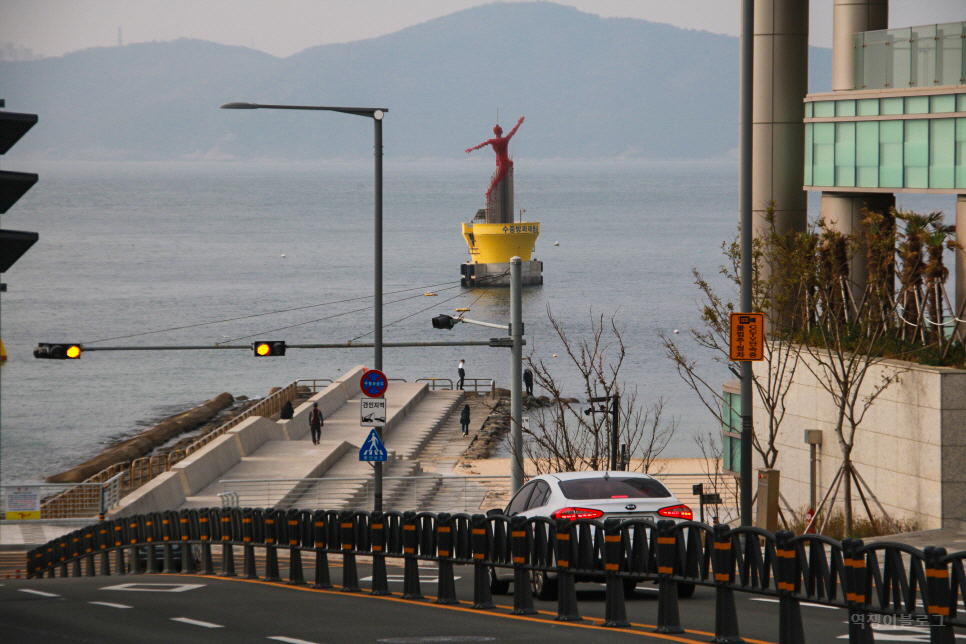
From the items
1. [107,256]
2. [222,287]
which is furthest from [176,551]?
[107,256]

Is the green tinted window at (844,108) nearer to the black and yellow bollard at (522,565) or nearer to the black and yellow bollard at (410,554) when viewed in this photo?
the black and yellow bollard at (410,554)

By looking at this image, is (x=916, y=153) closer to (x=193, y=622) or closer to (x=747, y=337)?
(x=747, y=337)

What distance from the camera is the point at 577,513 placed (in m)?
13.6

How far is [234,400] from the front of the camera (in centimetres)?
8044

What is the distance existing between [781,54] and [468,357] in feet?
227

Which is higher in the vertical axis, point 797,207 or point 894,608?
point 797,207

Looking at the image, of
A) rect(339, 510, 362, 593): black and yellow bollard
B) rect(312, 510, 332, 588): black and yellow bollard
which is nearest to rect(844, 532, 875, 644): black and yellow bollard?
rect(339, 510, 362, 593): black and yellow bollard

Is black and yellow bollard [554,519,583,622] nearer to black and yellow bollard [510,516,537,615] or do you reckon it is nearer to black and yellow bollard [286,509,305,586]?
black and yellow bollard [510,516,537,615]

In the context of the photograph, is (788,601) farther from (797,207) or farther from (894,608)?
(797,207)

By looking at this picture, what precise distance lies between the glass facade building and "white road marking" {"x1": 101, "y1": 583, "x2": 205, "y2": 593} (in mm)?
18329

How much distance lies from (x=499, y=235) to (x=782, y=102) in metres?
112

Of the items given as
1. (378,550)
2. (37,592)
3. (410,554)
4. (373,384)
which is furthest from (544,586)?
(373,384)

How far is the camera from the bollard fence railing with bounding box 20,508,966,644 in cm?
906

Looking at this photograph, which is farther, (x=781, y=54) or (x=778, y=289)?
(x=781, y=54)
